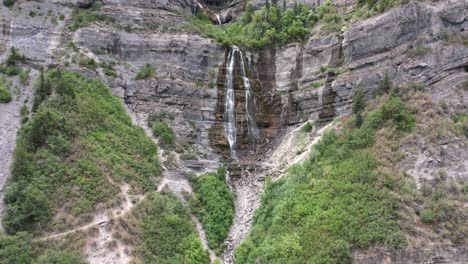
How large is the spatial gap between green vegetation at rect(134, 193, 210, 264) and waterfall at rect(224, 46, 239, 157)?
1152 centimetres

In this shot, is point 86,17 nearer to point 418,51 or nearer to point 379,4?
point 379,4

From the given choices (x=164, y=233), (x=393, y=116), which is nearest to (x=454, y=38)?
(x=393, y=116)

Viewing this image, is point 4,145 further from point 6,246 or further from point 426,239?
point 426,239

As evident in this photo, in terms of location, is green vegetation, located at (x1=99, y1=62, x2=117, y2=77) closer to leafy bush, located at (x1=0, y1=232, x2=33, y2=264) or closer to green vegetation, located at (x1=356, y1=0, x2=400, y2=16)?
leafy bush, located at (x1=0, y1=232, x2=33, y2=264)

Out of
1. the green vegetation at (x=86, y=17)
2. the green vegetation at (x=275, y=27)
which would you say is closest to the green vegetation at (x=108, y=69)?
the green vegetation at (x=86, y=17)

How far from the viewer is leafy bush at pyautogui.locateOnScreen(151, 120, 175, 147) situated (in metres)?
38.7

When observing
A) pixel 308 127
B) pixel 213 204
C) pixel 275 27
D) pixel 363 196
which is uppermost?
pixel 275 27

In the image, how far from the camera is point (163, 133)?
128ft

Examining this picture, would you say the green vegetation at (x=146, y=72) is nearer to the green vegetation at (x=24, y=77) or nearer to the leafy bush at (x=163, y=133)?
the leafy bush at (x=163, y=133)

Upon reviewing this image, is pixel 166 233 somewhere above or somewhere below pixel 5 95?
below

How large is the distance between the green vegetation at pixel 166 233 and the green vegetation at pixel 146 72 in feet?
54.1

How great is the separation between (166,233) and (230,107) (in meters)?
18.1

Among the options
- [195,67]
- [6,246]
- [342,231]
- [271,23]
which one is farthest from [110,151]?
[271,23]

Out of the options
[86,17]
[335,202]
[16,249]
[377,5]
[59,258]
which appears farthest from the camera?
[86,17]
